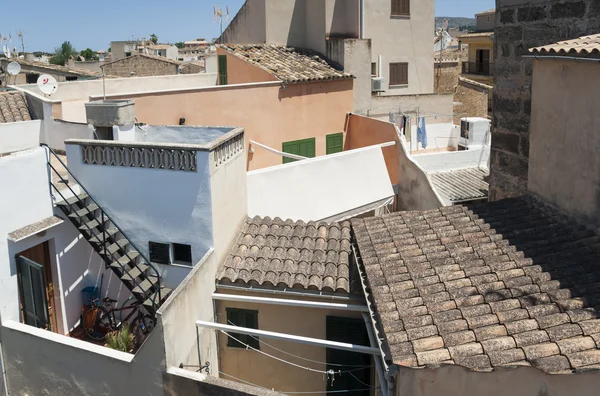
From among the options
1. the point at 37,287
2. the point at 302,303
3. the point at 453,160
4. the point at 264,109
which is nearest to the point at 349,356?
the point at 302,303

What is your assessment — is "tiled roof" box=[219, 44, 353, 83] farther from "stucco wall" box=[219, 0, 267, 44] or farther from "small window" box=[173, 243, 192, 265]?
"small window" box=[173, 243, 192, 265]

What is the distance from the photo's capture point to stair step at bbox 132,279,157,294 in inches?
419

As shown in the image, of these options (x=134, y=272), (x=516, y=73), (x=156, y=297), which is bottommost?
(x=156, y=297)

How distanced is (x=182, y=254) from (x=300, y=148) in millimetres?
10578

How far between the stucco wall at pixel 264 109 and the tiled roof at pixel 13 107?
318cm

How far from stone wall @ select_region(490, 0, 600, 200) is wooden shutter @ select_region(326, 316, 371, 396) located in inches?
157

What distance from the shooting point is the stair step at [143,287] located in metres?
10.6

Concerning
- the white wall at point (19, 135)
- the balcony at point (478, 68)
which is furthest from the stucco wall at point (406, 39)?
the balcony at point (478, 68)

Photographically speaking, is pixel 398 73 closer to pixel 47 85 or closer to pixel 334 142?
pixel 334 142

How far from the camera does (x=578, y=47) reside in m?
8.40

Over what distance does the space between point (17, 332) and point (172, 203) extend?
3452 mm

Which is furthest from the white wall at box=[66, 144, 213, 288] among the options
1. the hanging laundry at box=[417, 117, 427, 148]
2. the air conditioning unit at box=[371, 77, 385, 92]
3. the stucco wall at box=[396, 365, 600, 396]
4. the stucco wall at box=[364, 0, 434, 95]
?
the stucco wall at box=[364, 0, 434, 95]

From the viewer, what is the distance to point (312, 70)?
2147cm

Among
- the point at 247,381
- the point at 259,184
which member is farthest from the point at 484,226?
the point at 259,184
